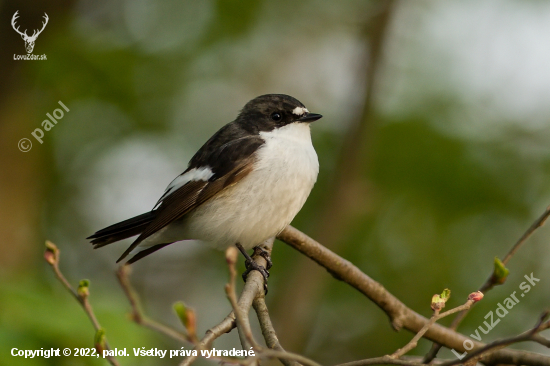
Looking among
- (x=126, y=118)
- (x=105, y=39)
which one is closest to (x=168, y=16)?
(x=105, y=39)

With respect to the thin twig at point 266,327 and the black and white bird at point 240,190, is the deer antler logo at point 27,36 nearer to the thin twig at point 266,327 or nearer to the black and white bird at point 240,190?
the black and white bird at point 240,190

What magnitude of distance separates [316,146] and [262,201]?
2294mm

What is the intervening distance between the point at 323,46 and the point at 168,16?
6.98 ft

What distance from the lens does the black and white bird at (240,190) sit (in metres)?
3.60

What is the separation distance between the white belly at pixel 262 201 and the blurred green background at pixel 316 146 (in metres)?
1.54

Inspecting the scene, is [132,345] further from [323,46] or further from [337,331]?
[323,46]

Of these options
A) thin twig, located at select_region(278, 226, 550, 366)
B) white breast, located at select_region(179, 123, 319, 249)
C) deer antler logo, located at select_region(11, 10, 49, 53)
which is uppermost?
deer antler logo, located at select_region(11, 10, 49, 53)

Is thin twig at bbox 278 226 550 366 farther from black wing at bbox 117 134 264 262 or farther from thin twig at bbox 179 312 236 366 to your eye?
thin twig at bbox 179 312 236 366

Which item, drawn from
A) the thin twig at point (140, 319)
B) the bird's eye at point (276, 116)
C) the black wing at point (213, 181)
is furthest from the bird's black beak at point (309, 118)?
the thin twig at point (140, 319)

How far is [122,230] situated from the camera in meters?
3.86

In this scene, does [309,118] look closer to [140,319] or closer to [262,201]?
[262,201]

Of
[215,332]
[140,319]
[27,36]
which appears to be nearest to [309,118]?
[215,332]

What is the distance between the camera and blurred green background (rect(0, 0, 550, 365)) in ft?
17.4

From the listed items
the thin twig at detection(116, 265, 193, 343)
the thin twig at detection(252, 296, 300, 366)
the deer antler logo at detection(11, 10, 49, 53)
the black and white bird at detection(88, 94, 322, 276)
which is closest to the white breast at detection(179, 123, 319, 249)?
the black and white bird at detection(88, 94, 322, 276)
